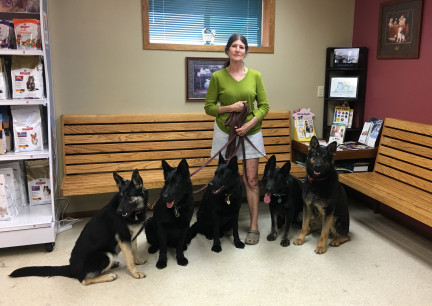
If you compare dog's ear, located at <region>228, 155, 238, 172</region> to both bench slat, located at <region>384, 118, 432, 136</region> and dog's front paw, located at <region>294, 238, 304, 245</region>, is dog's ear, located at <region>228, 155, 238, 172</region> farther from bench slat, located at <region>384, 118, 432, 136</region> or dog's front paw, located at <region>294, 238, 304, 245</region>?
bench slat, located at <region>384, 118, 432, 136</region>

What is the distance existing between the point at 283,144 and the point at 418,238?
160 centimetres

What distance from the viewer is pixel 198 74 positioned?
3883mm

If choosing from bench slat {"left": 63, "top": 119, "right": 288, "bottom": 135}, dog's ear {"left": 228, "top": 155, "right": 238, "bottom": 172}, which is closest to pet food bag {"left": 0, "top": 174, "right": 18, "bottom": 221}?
bench slat {"left": 63, "top": 119, "right": 288, "bottom": 135}

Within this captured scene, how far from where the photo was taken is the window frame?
12.0 feet

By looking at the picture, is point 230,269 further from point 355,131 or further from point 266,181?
point 355,131

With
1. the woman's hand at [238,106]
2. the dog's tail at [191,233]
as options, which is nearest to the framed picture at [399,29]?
the woman's hand at [238,106]

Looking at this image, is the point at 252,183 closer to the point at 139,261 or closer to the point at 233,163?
the point at 233,163

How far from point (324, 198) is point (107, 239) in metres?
1.72

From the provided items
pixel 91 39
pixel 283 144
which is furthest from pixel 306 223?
pixel 91 39

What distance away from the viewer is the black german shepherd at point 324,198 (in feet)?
9.70

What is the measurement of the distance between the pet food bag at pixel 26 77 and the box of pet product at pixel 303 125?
8.70 ft

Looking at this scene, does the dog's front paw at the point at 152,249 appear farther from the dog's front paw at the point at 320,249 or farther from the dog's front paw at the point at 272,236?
the dog's front paw at the point at 320,249

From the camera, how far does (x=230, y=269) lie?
279 cm

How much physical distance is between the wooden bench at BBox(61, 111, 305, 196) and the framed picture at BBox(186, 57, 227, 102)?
230mm
